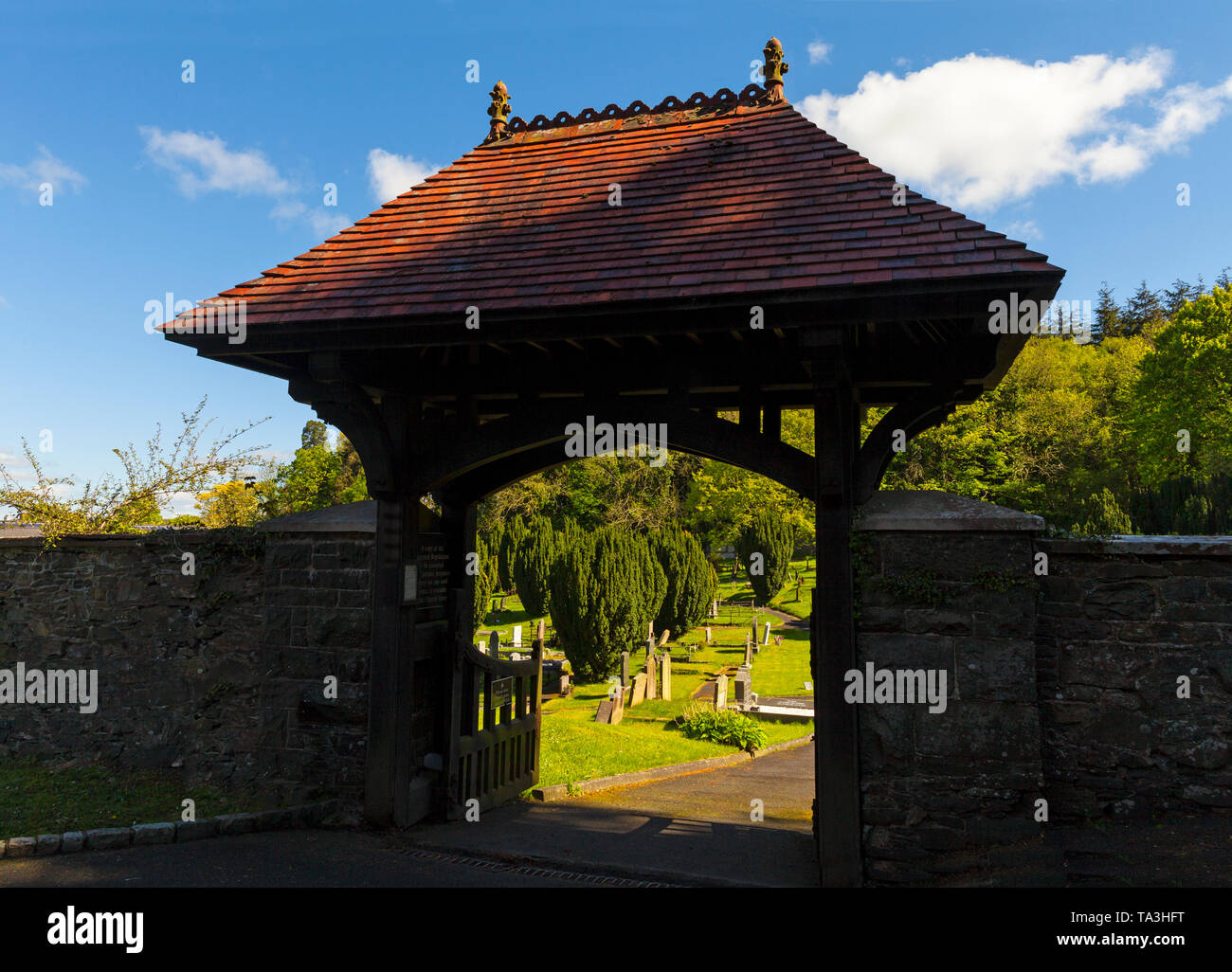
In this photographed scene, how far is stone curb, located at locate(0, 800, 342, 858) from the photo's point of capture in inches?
216

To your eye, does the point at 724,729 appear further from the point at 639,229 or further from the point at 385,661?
the point at 639,229

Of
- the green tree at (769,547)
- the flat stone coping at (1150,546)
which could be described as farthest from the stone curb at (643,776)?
the green tree at (769,547)

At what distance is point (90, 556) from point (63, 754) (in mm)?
1949

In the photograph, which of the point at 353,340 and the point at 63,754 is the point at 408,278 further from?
the point at 63,754

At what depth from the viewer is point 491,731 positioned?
7.68 m

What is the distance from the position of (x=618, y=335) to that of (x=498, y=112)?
13.5 ft

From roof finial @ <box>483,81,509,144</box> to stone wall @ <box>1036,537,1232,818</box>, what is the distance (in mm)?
6284

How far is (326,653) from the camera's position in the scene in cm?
664

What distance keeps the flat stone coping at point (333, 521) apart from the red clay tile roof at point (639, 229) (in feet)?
5.49

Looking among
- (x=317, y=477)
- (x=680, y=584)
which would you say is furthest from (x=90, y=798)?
(x=317, y=477)

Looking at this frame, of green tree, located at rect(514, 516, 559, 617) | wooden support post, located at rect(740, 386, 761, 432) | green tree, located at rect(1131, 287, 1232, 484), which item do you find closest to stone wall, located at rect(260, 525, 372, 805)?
wooden support post, located at rect(740, 386, 761, 432)

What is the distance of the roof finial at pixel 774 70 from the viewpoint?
722cm

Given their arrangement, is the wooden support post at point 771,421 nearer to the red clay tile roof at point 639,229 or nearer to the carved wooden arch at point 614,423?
the carved wooden arch at point 614,423

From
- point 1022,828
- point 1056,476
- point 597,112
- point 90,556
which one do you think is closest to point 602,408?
point 597,112
